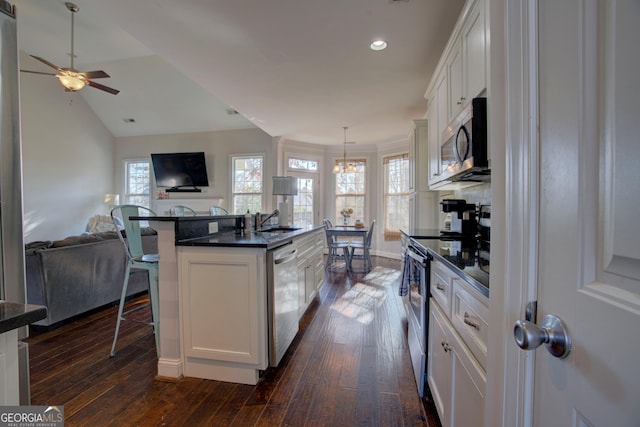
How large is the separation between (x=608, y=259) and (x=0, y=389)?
1.18 m

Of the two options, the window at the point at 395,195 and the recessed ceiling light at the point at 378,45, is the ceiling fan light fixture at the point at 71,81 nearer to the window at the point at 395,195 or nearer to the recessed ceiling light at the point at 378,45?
the recessed ceiling light at the point at 378,45

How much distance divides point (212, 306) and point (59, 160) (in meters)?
6.61

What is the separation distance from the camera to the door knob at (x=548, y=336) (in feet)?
1.58

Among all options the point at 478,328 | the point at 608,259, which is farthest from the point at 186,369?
the point at 608,259

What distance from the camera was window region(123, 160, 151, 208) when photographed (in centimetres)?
691

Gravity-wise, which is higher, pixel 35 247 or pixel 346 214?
pixel 346 214

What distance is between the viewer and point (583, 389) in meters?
0.44

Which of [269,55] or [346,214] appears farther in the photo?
[346,214]

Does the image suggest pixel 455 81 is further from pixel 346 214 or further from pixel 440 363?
pixel 346 214

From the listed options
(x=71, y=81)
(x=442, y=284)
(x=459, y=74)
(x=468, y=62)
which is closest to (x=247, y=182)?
(x=71, y=81)

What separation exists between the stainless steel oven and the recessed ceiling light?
189 cm

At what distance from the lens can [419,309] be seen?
5.83ft

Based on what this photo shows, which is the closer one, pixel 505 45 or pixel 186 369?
pixel 505 45

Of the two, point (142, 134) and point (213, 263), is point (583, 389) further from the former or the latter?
point (142, 134)
